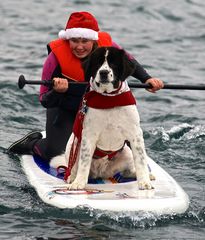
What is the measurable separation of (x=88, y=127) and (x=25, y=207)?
98 centimetres

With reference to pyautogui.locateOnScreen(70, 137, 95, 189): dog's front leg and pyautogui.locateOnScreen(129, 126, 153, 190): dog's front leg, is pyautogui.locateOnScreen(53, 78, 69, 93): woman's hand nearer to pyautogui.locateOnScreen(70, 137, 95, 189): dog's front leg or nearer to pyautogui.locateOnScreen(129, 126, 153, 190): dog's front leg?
pyautogui.locateOnScreen(70, 137, 95, 189): dog's front leg

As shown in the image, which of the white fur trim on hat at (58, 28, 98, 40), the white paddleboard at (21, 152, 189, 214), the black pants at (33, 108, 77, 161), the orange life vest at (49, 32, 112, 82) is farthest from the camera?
the black pants at (33, 108, 77, 161)

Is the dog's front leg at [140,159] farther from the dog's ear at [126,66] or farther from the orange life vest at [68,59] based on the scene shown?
the orange life vest at [68,59]

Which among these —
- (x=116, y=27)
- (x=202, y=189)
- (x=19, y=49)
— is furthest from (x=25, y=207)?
(x=116, y=27)

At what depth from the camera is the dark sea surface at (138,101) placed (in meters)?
7.61

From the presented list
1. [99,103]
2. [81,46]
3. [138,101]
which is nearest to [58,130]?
[81,46]

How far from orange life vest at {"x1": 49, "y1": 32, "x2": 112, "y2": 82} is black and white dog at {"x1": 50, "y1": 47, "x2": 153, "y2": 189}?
1.83 feet

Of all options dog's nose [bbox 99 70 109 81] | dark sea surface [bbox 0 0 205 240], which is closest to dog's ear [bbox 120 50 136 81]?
dog's nose [bbox 99 70 109 81]

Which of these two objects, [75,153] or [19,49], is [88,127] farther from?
[19,49]

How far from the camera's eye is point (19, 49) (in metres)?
17.0

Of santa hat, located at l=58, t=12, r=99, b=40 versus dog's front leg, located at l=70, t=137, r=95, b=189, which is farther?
santa hat, located at l=58, t=12, r=99, b=40

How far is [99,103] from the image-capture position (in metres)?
7.86

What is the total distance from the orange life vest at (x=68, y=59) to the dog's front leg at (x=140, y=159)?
1050mm

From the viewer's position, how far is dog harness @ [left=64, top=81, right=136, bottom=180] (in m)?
7.84
